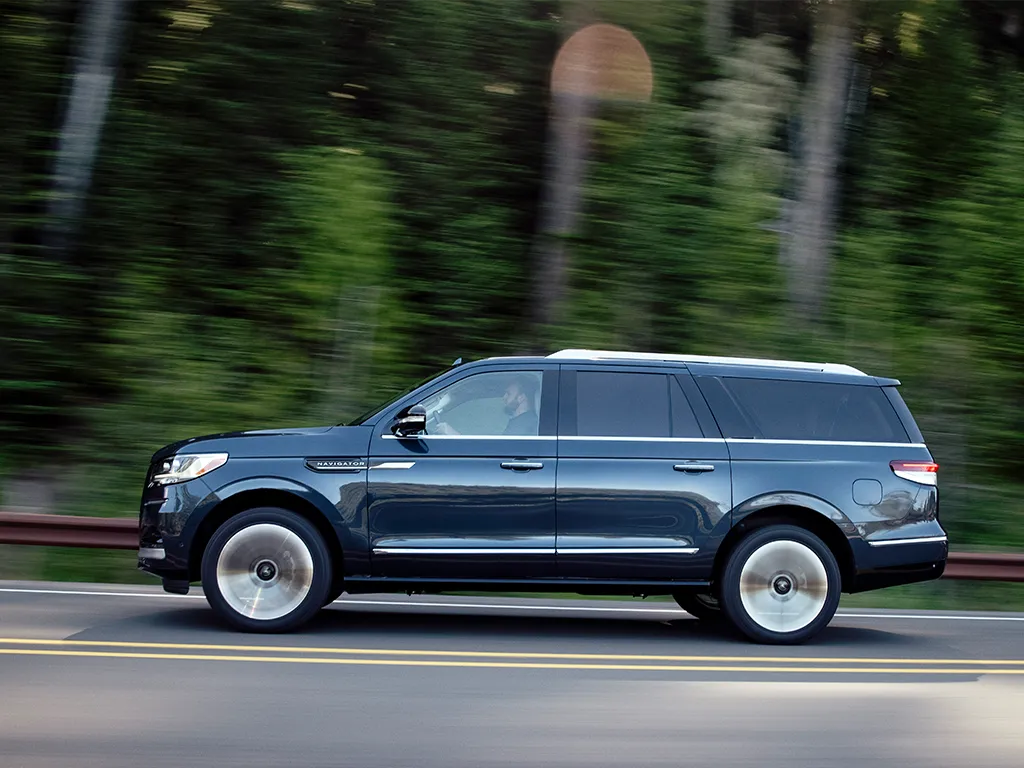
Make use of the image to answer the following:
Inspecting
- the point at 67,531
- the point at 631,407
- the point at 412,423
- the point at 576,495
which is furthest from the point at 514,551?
the point at 67,531

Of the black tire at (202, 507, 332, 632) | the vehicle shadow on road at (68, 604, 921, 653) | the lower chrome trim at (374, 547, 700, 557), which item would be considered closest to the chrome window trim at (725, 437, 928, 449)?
the lower chrome trim at (374, 547, 700, 557)

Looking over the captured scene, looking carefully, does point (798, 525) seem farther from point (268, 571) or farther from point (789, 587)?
point (268, 571)

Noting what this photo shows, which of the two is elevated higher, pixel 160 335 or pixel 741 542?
pixel 160 335

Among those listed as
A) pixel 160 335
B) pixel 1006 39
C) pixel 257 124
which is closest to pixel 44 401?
pixel 160 335

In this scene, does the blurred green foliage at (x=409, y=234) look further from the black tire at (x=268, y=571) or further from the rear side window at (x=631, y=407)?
the rear side window at (x=631, y=407)

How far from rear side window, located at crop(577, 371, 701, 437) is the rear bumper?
1.35m

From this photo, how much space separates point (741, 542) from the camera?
8039 millimetres

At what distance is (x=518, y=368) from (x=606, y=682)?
2.26 meters

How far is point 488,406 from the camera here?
8.00m

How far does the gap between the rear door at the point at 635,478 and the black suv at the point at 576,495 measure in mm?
13

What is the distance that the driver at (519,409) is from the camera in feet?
26.0

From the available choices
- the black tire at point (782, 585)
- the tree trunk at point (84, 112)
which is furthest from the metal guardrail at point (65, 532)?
the tree trunk at point (84, 112)

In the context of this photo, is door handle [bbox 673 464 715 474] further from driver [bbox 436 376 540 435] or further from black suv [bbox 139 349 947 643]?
driver [bbox 436 376 540 435]

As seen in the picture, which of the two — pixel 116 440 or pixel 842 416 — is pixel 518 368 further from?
pixel 116 440
